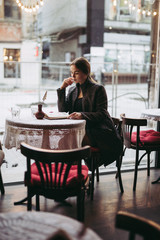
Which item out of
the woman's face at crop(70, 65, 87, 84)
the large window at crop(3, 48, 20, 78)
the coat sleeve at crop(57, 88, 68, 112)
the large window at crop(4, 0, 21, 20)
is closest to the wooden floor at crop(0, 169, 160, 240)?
the coat sleeve at crop(57, 88, 68, 112)

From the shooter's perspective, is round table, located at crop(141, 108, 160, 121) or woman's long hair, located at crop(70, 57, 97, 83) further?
round table, located at crop(141, 108, 160, 121)

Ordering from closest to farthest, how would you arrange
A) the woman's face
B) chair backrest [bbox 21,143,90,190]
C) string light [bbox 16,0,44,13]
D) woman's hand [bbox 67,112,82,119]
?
1. chair backrest [bbox 21,143,90,190]
2. woman's hand [bbox 67,112,82,119]
3. the woman's face
4. string light [bbox 16,0,44,13]

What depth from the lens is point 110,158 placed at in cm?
309

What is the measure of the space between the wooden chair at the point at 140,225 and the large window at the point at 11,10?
406 centimetres

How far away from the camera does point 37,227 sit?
3.51ft

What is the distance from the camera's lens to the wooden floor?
8.44 feet

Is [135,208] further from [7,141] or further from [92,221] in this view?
[7,141]

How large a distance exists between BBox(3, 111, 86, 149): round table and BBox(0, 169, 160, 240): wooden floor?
0.69m

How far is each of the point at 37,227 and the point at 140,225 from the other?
37 cm

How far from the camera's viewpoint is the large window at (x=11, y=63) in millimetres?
4453

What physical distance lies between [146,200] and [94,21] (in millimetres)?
6717

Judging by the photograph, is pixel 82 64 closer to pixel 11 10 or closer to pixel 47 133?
pixel 47 133

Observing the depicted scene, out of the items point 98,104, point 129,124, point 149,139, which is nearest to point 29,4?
point 98,104

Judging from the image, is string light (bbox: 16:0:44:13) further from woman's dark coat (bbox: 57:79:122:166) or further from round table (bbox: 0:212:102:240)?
round table (bbox: 0:212:102:240)
